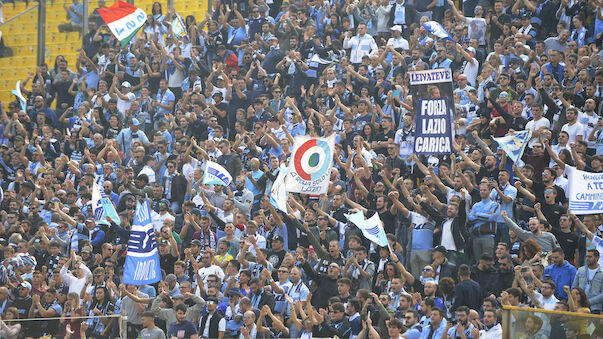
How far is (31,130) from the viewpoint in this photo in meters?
24.1

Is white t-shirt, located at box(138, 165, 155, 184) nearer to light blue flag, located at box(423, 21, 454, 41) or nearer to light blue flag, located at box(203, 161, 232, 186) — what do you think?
light blue flag, located at box(203, 161, 232, 186)

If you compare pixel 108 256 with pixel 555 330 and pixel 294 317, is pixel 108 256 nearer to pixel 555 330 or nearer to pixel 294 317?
pixel 294 317

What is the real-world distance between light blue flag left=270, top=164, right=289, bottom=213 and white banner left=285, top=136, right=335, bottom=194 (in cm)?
19

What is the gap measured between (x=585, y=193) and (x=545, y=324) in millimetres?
5756

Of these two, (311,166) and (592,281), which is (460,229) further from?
(311,166)

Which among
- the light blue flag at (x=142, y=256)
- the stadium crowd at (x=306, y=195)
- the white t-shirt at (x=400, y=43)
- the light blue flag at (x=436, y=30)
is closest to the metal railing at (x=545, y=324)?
the stadium crowd at (x=306, y=195)

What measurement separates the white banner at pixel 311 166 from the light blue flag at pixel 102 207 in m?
3.30

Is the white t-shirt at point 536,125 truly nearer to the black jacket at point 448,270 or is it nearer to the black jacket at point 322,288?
the black jacket at point 448,270

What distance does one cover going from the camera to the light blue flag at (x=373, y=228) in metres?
15.8

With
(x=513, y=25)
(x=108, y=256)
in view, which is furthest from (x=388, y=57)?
(x=108, y=256)

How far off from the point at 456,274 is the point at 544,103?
13.2 ft

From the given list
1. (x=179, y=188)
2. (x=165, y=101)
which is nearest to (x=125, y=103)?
(x=165, y=101)

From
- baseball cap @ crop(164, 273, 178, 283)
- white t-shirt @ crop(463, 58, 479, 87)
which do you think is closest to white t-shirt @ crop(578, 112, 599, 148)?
white t-shirt @ crop(463, 58, 479, 87)

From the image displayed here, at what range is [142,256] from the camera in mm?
15969
